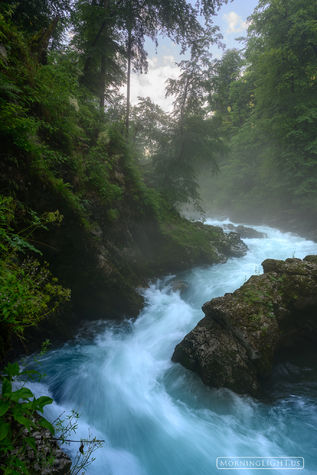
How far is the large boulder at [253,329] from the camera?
171 inches

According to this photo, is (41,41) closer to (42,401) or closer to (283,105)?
(42,401)

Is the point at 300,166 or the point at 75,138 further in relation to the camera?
the point at 300,166

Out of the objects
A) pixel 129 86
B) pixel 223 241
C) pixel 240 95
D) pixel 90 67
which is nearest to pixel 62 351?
pixel 223 241

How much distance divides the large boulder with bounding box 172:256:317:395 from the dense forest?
8.73ft

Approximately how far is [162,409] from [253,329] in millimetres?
2435

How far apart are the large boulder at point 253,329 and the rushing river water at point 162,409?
0.34m

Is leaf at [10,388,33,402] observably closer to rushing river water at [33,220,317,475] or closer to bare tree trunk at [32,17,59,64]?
rushing river water at [33,220,317,475]

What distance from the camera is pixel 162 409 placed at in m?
4.30

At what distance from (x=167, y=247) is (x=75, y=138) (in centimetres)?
569

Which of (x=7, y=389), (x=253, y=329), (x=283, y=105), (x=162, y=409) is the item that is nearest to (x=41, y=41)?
(x=7, y=389)

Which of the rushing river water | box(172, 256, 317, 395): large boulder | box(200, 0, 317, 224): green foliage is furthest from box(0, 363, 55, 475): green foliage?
box(200, 0, 317, 224): green foliage

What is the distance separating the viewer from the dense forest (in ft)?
11.1

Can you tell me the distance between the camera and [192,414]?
4.19 metres

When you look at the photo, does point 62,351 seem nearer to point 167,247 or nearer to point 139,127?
point 167,247
